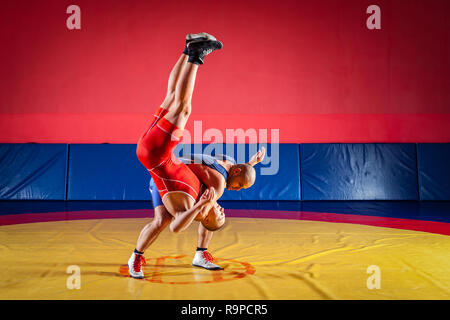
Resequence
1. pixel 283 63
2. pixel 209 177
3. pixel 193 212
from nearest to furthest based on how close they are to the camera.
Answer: pixel 193 212, pixel 209 177, pixel 283 63

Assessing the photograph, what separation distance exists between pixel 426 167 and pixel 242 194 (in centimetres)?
360

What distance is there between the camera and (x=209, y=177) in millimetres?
2570

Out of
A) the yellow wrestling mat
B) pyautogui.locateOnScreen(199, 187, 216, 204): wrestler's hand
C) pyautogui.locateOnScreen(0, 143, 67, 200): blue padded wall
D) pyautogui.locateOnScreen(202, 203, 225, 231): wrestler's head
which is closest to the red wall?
pyautogui.locateOnScreen(0, 143, 67, 200): blue padded wall

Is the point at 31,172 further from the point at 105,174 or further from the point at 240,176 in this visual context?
the point at 240,176

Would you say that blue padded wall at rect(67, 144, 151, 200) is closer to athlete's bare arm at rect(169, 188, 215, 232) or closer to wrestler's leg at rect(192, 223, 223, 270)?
wrestler's leg at rect(192, 223, 223, 270)

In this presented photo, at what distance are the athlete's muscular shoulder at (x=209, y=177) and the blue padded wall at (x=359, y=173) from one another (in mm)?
4849

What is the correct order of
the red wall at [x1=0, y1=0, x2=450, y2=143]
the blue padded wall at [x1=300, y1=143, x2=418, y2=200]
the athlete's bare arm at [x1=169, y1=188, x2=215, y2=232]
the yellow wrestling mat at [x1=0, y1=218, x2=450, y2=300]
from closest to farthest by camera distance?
1. the yellow wrestling mat at [x1=0, y1=218, x2=450, y2=300]
2. the athlete's bare arm at [x1=169, y1=188, x2=215, y2=232]
3. the blue padded wall at [x1=300, y1=143, x2=418, y2=200]
4. the red wall at [x1=0, y1=0, x2=450, y2=143]

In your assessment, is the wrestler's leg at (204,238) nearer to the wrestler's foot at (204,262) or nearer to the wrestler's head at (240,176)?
the wrestler's foot at (204,262)

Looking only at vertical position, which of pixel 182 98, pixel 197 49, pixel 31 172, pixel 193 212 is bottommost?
pixel 193 212

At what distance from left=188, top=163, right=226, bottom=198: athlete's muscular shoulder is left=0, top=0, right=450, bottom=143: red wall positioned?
4952mm

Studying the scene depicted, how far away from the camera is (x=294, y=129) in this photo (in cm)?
764

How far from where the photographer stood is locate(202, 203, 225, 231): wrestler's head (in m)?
2.55

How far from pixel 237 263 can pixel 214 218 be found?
462 mm

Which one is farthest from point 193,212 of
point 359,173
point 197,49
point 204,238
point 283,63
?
point 283,63
